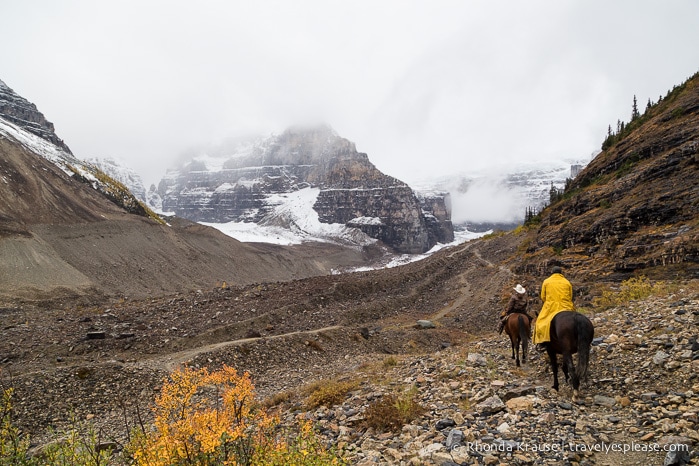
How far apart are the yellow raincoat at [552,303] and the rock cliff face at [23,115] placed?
381ft

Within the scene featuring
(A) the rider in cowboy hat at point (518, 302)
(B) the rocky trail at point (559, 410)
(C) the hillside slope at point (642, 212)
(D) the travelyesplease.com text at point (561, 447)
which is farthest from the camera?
(C) the hillside slope at point (642, 212)

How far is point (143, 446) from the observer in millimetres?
4113

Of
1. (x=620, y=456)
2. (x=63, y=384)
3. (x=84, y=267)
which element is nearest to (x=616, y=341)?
(x=620, y=456)

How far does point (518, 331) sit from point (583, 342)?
12.5 feet

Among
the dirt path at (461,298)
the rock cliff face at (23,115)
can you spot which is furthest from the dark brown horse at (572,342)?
the rock cliff face at (23,115)

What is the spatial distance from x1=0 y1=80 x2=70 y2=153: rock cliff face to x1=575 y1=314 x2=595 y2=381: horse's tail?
384ft

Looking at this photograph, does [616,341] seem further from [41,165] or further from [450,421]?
[41,165]

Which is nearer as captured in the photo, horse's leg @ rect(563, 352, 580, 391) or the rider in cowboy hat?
horse's leg @ rect(563, 352, 580, 391)

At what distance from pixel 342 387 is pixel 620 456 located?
6579mm

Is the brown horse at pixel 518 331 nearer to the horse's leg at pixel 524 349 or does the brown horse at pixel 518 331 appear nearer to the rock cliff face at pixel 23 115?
the horse's leg at pixel 524 349

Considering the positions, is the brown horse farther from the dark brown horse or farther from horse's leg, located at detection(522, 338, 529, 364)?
the dark brown horse

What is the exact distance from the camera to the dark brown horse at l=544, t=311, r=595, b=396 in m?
7.23

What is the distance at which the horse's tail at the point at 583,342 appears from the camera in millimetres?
7227

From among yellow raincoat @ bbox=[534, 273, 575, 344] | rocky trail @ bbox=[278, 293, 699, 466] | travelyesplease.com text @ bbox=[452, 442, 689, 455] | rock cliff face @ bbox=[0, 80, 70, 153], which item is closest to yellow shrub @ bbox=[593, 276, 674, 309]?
rocky trail @ bbox=[278, 293, 699, 466]
